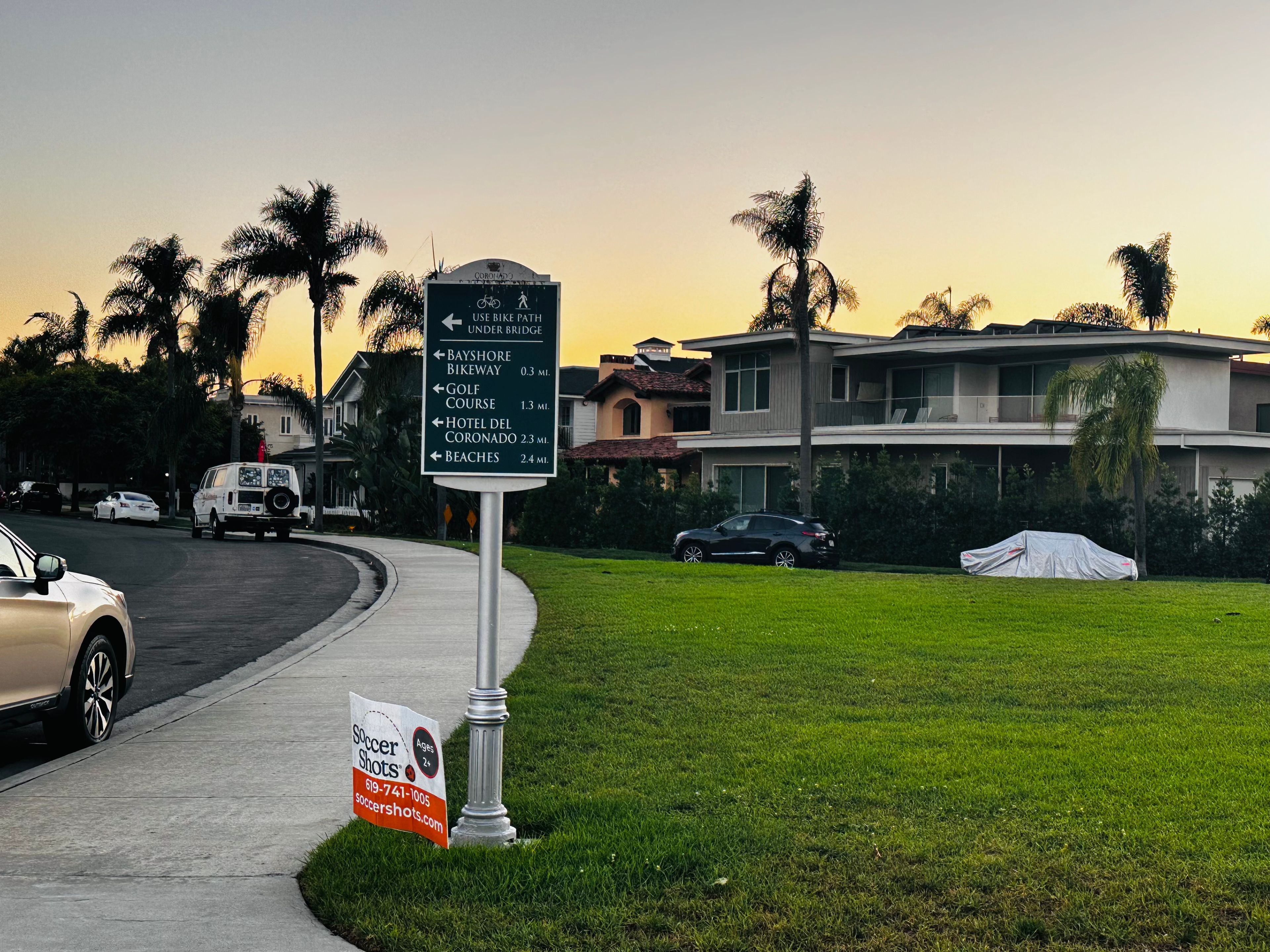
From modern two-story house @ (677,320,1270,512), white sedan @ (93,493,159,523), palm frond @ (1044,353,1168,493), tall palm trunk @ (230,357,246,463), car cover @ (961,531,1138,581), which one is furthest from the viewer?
white sedan @ (93,493,159,523)

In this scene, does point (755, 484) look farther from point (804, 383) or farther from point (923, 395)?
point (804, 383)

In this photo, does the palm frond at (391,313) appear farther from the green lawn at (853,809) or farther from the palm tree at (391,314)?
the green lawn at (853,809)

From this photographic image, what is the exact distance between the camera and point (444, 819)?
19.5 ft

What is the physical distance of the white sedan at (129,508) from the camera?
181 feet

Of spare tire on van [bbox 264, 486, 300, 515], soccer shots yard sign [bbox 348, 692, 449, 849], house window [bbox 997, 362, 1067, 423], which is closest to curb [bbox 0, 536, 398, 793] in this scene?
soccer shots yard sign [bbox 348, 692, 449, 849]

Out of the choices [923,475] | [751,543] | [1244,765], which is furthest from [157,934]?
[923,475]

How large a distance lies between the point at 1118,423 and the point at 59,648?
26.7 m

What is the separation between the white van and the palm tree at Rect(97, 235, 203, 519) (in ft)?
77.0

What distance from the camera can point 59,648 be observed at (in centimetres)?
849

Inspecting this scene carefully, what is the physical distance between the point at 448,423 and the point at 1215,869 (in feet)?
12.7

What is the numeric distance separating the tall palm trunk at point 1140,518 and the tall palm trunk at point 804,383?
28.5 ft

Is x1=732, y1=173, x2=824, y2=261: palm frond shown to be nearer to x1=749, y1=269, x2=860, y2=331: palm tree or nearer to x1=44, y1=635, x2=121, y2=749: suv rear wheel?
x1=749, y1=269, x2=860, y2=331: palm tree

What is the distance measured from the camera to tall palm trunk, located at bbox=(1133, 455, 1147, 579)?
30922mm

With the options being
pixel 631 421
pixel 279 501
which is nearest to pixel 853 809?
pixel 279 501
